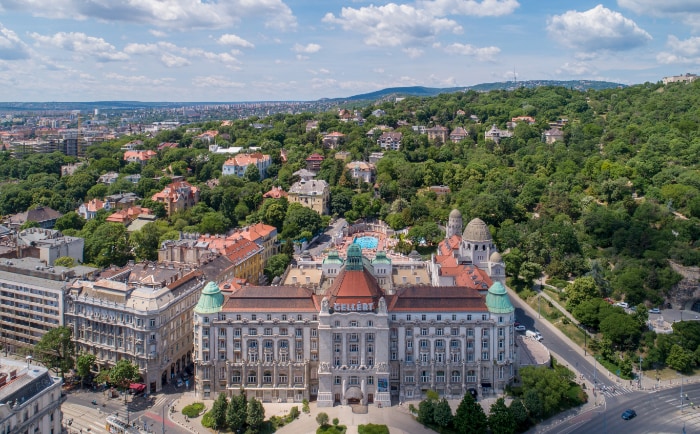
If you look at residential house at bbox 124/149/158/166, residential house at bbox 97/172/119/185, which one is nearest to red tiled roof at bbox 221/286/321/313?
residential house at bbox 97/172/119/185

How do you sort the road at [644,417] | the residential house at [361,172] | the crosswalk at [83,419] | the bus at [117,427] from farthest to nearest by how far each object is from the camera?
the residential house at [361,172] < the road at [644,417] < the crosswalk at [83,419] < the bus at [117,427]

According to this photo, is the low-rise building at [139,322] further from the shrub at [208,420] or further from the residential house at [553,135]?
the residential house at [553,135]

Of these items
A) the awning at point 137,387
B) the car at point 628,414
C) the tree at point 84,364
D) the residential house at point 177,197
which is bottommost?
the car at point 628,414

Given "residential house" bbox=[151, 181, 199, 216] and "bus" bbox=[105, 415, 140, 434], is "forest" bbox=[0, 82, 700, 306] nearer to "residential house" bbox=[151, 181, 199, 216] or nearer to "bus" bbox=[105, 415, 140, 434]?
"residential house" bbox=[151, 181, 199, 216]

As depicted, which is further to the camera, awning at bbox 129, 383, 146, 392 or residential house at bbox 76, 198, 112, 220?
residential house at bbox 76, 198, 112, 220

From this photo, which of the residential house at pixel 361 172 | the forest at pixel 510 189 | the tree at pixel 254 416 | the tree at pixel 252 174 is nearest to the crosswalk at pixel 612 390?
the forest at pixel 510 189

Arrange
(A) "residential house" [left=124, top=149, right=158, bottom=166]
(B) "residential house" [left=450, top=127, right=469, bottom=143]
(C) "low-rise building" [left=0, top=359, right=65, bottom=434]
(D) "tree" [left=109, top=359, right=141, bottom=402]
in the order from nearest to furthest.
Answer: (C) "low-rise building" [left=0, top=359, right=65, bottom=434] < (D) "tree" [left=109, top=359, right=141, bottom=402] < (B) "residential house" [left=450, top=127, right=469, bottom=143] < (A) "residential house" [left=124, top=149, right=158, bottom=166]

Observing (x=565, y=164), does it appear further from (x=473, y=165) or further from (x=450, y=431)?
(x=450, y=431)

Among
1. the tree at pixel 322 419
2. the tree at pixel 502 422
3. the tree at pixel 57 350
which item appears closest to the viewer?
the tree at pixel 502 422
